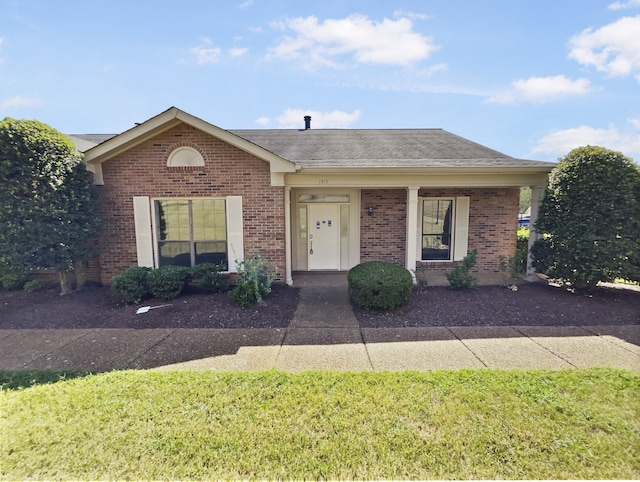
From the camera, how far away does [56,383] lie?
357 cm

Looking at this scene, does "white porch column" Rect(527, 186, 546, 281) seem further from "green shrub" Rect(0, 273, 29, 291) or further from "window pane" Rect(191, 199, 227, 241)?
"green shrub" Rect(0, 273, 29, 291)

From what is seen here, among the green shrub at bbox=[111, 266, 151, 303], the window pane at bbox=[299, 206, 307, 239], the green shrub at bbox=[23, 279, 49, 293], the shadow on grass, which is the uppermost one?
the window pane at bbox=[299, 206, 307, 239]

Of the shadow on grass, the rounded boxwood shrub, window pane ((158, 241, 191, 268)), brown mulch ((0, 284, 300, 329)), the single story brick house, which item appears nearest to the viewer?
the shadow on grass

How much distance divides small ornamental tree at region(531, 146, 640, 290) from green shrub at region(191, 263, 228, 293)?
7.83m

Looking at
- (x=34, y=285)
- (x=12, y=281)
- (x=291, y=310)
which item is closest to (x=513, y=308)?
(x=291, y=310)

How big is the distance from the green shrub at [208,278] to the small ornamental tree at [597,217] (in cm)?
783

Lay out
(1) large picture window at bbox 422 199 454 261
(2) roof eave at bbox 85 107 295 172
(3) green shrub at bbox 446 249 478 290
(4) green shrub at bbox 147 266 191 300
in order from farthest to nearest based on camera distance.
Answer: (1) large picture window at bbox 422 199 454 261 → (3) green shrub at bbox 446 249 478 290 → (2) roof eave at bbox 85 107 295 172 → (4) green shrub at bbox 147 266 191 300

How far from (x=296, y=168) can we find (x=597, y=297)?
730 centimetres

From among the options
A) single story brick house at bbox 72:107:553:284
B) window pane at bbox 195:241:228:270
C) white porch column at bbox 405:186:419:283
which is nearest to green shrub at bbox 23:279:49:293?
single story brick house at bbox 72:107:553:284

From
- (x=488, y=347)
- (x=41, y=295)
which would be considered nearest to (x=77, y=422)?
(x=488, y=347)

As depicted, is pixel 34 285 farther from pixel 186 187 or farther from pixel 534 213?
pixel 534 213

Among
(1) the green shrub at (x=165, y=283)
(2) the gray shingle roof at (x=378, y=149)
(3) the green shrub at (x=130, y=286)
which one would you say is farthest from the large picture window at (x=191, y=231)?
(2) the gray shingle roof at (x=378, y=149)

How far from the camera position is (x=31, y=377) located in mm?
3713

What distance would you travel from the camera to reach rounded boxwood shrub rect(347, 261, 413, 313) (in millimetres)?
5832
